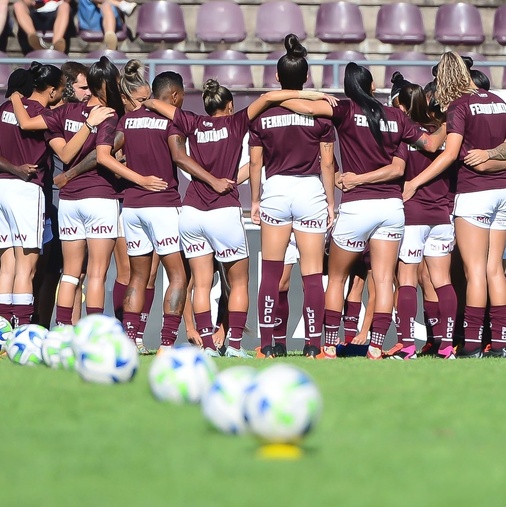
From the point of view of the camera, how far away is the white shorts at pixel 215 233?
28.6 feet

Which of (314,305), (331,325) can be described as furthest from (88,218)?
(331,325)

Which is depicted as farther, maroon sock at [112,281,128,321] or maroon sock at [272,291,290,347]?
maroon sock at [112,281,128,321]

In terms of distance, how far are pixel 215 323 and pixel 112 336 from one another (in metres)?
4.56

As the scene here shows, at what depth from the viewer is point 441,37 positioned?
15781 millimetres

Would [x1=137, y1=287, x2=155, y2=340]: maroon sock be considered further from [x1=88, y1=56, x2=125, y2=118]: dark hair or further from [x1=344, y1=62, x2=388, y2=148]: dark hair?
[x1=344, y1=62, x2=388, y2=148]: dark hair

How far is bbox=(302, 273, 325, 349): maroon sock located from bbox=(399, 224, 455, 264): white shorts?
0.88 meters

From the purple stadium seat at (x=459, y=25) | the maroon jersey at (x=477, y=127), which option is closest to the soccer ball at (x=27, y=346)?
the maroon jersey at (x=477, y=127)

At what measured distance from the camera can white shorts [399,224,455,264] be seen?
355 inches

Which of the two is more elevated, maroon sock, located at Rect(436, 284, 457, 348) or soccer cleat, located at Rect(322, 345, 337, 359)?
maroon sock, located at Rect(436, 284, 457, 348)

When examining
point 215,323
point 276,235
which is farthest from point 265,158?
point 215,323

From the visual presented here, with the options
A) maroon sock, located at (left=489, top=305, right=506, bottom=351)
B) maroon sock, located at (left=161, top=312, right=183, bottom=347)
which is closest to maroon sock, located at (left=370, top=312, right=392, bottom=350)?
maroon sock, located at (left=489, top=305, right=506, bottom=351)

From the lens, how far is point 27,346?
24.3ft

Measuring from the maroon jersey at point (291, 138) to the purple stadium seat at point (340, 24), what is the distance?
733cm

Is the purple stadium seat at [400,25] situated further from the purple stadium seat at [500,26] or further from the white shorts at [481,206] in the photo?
the white shorts at [481,206]
